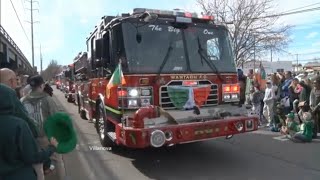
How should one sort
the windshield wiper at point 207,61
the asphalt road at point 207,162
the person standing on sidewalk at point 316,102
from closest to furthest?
the asphalt road at point 207,162
the windshield wiper at point 207,61
the person standing on sidewalk at point 316,102

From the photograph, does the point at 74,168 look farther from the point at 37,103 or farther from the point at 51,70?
the point at 51,70

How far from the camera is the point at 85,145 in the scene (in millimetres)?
11070

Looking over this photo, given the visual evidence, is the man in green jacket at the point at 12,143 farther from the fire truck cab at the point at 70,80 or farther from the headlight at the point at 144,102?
the fire truck cab at the point at 70,80

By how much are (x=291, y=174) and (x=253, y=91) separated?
7.49 meters

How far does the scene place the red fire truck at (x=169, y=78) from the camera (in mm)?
7352

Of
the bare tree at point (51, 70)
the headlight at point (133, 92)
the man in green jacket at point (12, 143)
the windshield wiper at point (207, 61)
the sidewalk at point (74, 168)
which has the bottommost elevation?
the sidewalk at point (74, 168)


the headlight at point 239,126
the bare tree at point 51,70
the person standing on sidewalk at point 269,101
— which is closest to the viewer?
the headlight at point 239,126

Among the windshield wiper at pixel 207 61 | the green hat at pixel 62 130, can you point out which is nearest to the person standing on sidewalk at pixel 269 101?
the windshield wiper at pixel 207 61

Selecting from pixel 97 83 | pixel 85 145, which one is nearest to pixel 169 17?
pixel 97 83

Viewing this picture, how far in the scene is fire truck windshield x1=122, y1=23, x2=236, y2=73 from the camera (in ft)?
26.0

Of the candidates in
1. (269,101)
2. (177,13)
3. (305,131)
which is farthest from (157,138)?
(269,101)

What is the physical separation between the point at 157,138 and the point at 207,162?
193 cm

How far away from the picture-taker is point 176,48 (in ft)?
27.2

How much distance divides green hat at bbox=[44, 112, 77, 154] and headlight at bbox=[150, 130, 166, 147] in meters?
3.17
